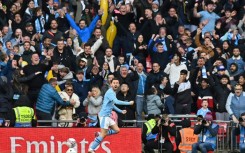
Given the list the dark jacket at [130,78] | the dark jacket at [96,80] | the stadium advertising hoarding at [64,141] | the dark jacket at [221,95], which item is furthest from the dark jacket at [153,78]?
the stadium advertising hoarding at [64,141]

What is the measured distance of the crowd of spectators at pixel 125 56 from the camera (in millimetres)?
30859

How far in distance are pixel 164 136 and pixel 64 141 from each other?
2574 millimetres

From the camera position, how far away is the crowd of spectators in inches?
1215

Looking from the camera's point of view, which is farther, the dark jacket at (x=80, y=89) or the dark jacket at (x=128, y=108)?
the dark jacket at (x=80, y=89)

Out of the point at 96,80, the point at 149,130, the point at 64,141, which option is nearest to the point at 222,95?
the point at 149,130

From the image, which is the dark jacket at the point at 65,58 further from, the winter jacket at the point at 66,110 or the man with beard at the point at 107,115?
the man with beard at the point at 107,115

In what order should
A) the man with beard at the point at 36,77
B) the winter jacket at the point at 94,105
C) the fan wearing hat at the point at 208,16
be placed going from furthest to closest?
the fan wearing hat at the point at 208,16 < the man with beard at the point at 36,77 < the winter jacket at the point at 94,105

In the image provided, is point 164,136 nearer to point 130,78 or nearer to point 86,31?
point 130,78

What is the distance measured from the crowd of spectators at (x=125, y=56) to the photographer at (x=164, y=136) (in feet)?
3.47

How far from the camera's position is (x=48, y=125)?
1192 inches

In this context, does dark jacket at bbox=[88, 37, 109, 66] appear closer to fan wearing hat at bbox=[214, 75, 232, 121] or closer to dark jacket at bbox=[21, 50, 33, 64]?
dark jacket at bbox=[21, 50, 33, 64]

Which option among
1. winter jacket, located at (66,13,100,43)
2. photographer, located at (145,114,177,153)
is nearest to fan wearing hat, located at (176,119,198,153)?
photographer, located at (145,114,177,153)

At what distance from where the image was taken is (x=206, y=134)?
29.6 metres

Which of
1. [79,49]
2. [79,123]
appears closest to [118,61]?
[79,49]
